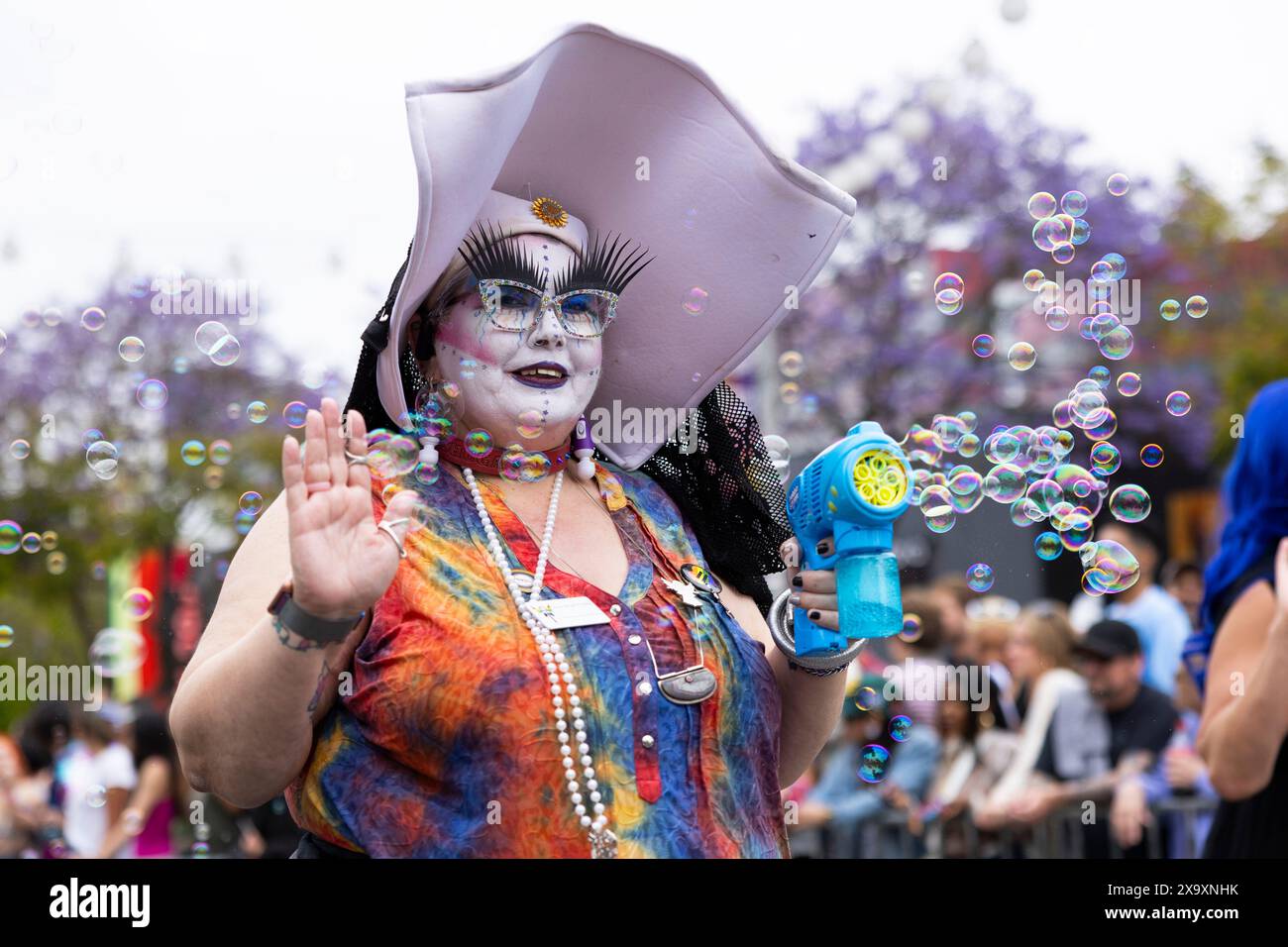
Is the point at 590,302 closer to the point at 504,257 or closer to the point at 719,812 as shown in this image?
the point at 504,257

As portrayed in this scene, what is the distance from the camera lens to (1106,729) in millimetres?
5996

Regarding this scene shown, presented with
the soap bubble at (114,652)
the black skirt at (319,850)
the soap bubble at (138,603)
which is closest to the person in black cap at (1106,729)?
the soap bubble at (114,652)

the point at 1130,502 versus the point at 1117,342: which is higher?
the point at 1117,342

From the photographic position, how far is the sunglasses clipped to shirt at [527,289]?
2.56 m

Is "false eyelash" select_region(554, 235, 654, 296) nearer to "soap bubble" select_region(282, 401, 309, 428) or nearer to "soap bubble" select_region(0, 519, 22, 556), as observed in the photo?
"soap bubble" select_region(282, 401, 309, 428)

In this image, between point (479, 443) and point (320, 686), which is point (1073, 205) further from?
point (320, 686)

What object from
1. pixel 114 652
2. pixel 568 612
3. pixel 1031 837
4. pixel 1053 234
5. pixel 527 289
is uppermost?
pixel 1053 234

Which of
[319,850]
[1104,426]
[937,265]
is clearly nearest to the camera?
[319,850]

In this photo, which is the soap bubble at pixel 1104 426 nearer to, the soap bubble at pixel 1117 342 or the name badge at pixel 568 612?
the soap bubble at pixel 1117 342

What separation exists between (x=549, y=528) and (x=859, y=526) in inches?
21.3

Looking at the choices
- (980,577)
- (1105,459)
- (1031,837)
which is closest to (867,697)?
(980,577)

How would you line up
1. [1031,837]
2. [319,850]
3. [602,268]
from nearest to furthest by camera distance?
[319,850] → [602,268] → [1031,837]

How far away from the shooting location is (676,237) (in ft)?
9.58

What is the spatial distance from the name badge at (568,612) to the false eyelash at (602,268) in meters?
0.55
